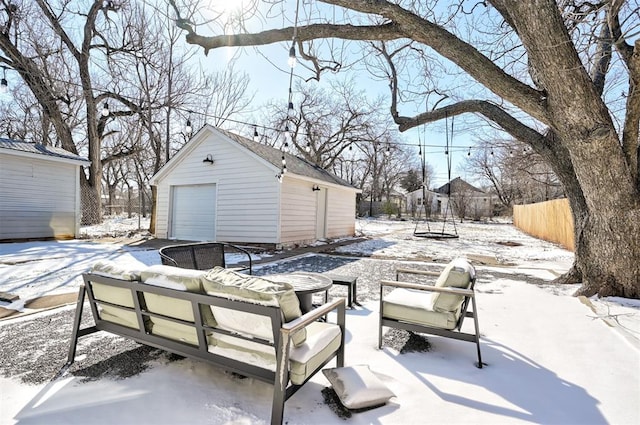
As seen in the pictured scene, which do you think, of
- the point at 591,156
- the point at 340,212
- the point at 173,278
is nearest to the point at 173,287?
the point at 173,278

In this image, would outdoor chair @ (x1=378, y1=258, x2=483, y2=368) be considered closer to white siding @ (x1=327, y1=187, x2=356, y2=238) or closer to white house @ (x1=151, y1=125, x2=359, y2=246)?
white house @ (x1=151, y1=125, x2=359, y2=246)

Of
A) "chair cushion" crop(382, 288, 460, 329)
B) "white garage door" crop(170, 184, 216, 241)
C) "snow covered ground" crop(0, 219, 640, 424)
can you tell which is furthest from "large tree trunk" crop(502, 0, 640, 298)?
"white garage door" crop(170, 184, 216, 241)

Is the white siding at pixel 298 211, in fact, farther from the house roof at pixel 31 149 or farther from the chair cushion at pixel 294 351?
the chair cushion at pixel 294 351

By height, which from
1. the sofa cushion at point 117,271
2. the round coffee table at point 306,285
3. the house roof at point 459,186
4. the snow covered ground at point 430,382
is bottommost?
the snow covered ground at point 430,382

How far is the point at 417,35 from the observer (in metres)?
4.24

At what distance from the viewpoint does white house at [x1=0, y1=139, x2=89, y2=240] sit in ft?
30.3

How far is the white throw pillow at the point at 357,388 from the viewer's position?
1932mm

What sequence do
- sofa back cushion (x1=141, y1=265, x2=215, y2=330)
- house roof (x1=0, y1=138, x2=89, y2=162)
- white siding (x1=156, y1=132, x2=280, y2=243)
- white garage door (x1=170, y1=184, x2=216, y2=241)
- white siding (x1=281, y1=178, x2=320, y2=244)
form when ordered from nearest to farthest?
sofa back cushion (x1=141, y1=265, x2=215, y2=330) < house roof (x1=0, y1=138, x2=89, y2=162) < white siding (x1=156, y1=132, x2=280, y2=243) < white siding (x1=281, y1=178, x2=320, y2=244) < white garage door (x1=170, y1=184, x2=216, y2=241)

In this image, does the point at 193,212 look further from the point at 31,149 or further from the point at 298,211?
the point at 31,149

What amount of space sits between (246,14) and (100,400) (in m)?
5.19

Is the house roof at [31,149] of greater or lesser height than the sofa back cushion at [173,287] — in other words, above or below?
above

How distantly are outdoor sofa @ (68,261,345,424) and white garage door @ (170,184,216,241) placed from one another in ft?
27.1

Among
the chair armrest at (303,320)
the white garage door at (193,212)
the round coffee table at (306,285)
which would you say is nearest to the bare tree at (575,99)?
the round coffee table at (306,285)

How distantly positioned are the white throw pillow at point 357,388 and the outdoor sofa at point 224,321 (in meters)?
0.14
